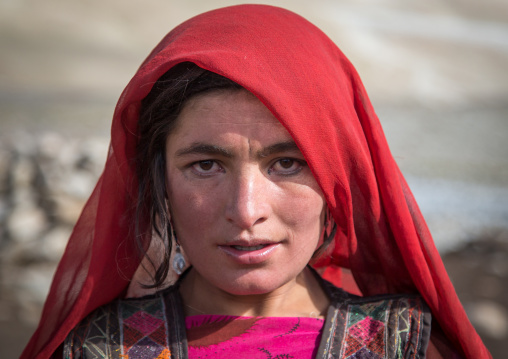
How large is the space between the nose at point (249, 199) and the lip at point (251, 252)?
7cm

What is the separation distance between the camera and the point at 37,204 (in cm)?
499

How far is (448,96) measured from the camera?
5.91m

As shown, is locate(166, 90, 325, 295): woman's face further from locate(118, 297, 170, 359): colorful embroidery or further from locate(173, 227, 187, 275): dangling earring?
locate(173, 227, 187, 275): dangling earring

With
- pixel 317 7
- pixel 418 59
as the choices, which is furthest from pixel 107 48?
pixel 418 59

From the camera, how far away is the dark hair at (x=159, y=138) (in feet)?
4.73

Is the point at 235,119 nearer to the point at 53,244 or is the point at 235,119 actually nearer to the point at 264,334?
the point at 264,334

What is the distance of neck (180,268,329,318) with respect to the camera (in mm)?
1624

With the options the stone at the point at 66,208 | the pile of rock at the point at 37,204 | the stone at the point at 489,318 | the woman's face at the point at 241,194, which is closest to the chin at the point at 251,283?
the woman's face at the point at 241,194

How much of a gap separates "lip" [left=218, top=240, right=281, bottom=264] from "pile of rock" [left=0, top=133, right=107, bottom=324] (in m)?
2.97

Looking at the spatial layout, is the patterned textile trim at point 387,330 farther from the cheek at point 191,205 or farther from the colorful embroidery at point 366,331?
the cheek at point 191,205

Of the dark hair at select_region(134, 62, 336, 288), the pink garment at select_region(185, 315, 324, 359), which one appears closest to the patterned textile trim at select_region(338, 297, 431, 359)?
the pink garment at select_region(185, 315, 324, 359)

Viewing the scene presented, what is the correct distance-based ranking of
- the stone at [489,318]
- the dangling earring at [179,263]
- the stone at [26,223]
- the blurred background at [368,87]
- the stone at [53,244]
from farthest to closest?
the blurred background at [368,87] → the stone at [26,223] → the stone at [53,244] → the stone at [489,318] → the dangling earring at [179,263]

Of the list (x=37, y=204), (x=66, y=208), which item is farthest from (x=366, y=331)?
(x=37, y=204)

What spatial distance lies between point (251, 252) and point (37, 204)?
4268mm
